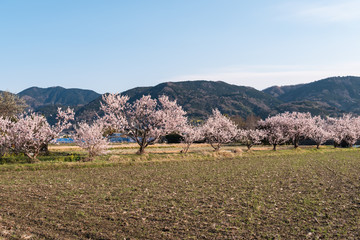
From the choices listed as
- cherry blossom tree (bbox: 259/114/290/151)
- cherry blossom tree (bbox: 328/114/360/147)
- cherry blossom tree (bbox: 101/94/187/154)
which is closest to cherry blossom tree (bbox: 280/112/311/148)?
cherry blossom tree (bbox: 259/114/290/151)

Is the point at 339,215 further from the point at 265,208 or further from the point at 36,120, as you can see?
the point at 36,120

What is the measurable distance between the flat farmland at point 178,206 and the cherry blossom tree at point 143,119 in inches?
663

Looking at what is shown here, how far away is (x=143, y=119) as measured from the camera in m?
43.2

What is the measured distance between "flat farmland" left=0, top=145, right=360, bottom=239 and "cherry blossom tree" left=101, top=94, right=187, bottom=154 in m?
16.8

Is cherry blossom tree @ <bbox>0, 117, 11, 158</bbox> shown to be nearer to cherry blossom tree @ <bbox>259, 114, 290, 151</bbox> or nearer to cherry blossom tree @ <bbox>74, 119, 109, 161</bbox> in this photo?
cherry blossom tree @ <bbox>74, 119, 109, 161</bbox>

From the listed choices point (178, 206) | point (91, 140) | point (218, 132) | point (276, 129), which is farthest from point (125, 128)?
point (276, 129)

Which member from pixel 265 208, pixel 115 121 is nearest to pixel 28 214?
pixel 265 208

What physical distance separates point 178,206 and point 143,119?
2929cm

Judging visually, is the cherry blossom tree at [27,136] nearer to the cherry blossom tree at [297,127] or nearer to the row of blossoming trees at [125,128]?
the row of blossoming trees at [125,128]

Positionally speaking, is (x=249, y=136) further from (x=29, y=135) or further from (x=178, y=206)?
(x=178, y=206)

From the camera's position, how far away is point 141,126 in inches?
1702

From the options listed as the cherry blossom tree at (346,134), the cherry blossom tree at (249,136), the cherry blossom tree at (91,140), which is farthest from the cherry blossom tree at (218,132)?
the cherry blossom tree at (346,134)

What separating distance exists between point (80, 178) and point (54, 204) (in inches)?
340

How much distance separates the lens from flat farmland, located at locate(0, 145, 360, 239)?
1113 centimetres
